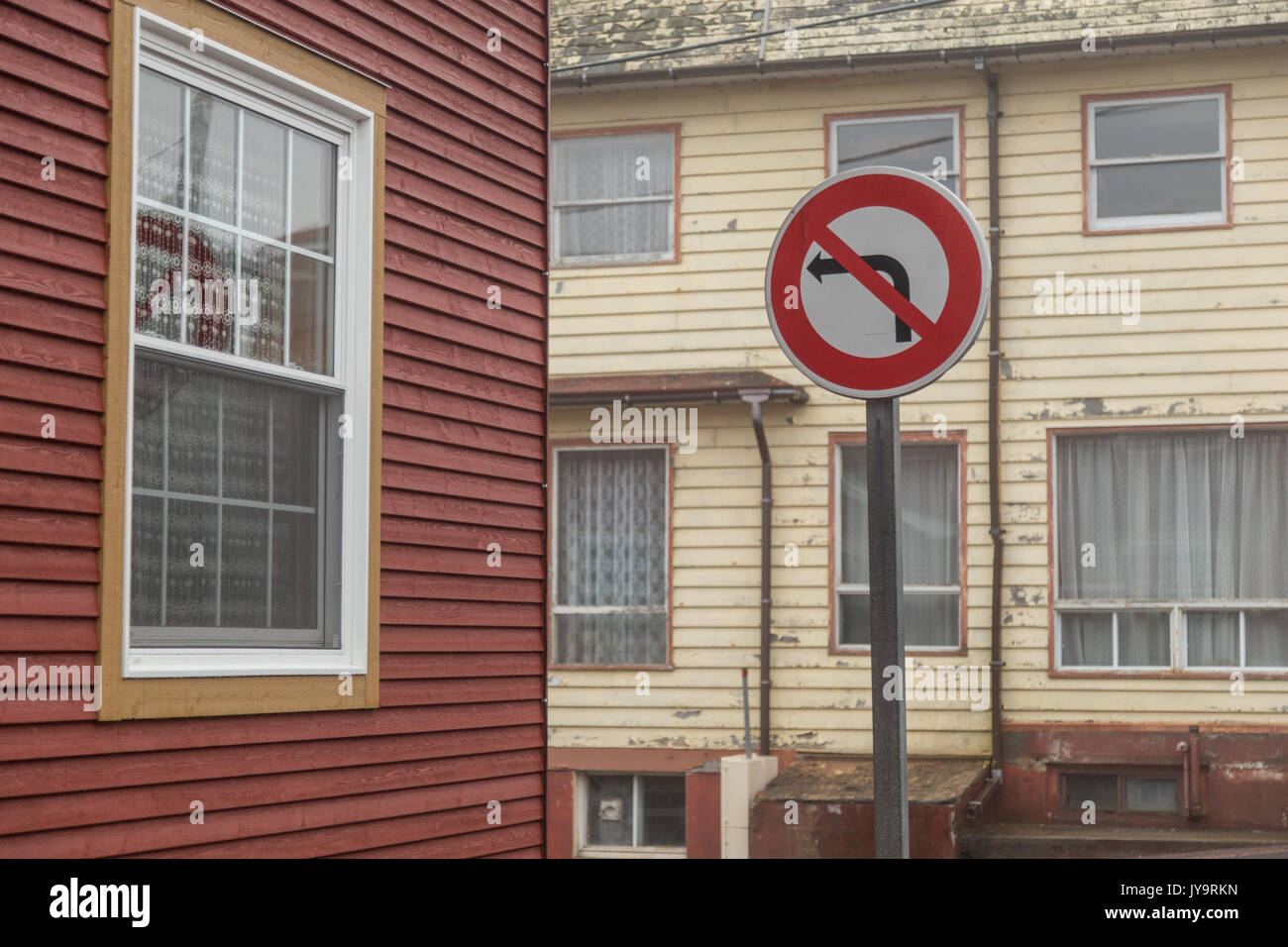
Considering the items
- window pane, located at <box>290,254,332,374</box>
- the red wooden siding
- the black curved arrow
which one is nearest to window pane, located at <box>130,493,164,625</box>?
the red wooden siding

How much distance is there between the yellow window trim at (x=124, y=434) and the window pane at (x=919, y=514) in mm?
9000

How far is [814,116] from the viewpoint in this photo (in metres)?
14.8

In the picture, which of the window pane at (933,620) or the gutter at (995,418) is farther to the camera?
the window pane at (933,620)

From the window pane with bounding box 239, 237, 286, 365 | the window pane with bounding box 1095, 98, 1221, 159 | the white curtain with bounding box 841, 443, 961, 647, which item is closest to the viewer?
the window pane with bounding box 239, 237, 286, 365

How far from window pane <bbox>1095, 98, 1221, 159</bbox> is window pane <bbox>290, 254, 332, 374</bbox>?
391 inches

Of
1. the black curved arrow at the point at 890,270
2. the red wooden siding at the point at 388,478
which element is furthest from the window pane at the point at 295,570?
the black curved arrow at the point at 890,270

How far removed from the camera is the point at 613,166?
15.4 metres

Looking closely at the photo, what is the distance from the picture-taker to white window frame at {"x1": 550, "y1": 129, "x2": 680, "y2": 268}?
15.1 metres

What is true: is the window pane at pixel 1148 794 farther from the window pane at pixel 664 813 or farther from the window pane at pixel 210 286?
the window pane at pixel 210 286

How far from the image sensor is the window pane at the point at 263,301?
5.62 metres

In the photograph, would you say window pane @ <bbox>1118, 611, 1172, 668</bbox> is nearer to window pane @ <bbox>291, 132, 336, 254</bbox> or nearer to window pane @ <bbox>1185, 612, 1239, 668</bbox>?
window pane @ <bbox>1185, 612, 1239, 668</bbox>

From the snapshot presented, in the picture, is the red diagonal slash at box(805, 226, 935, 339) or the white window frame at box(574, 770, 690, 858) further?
the white window frame at box(574, 770, 690, 858)

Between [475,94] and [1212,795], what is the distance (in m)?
9.34

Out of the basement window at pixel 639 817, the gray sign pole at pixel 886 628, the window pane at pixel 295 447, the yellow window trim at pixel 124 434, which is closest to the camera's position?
the gray sign pole at pixel 886 628
